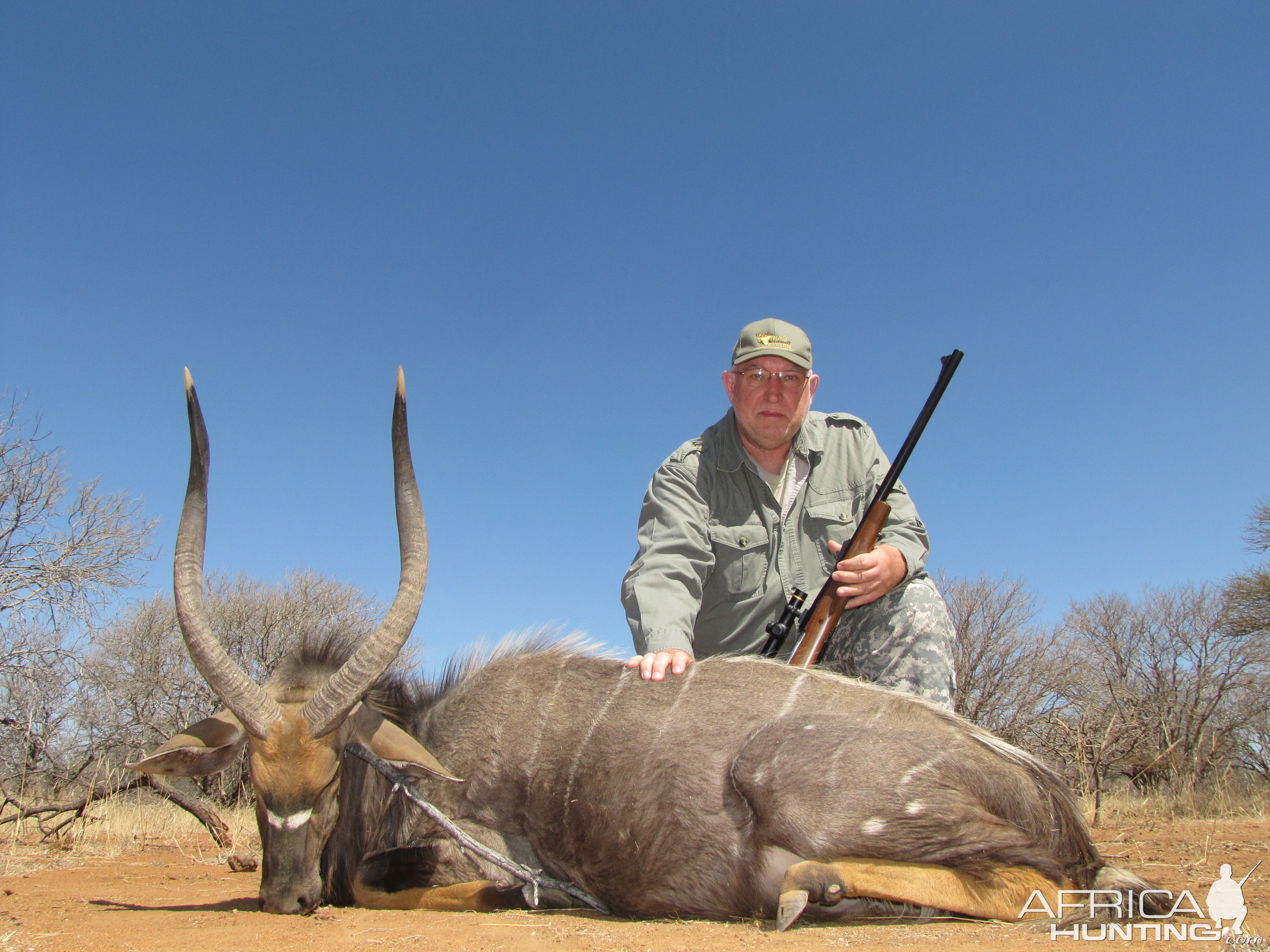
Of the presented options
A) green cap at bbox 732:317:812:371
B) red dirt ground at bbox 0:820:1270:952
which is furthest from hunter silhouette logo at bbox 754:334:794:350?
red dirt ground at bbox 0:820:1270:952

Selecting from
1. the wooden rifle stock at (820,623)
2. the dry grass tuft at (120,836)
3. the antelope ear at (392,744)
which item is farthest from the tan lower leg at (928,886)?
the dry grass tuft at (120,836)

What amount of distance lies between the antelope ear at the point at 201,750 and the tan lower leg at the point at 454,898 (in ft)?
2.21

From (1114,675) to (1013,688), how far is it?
411 centimetres

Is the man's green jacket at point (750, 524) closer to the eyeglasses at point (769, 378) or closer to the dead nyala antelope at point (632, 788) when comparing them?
the eyeglasses at point (769, 378)

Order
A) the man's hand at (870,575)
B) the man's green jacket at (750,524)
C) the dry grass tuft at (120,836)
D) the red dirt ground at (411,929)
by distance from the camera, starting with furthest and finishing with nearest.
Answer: the dry grass tuft at (120,836)
the man's green jacket at (750,524)
the man's hand at (870,575)
the red dirt ground at (411,929)

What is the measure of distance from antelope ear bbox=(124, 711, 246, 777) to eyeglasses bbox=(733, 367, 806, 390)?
259 centimetres

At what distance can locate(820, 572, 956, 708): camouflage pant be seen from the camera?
13.1ft

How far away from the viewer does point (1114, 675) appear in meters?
13.0

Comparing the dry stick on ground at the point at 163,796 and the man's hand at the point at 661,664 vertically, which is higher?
the man's hand at the point at 661,664

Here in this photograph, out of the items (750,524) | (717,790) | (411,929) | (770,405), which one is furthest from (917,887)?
(770,405)

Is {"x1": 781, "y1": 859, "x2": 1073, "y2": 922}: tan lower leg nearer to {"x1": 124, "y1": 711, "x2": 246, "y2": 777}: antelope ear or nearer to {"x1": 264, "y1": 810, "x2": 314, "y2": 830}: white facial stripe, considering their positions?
{"x1": 264, "y1": 810, "x2": 314, "y2": 830}: white facial stripe

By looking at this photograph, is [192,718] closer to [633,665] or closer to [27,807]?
[27,807]

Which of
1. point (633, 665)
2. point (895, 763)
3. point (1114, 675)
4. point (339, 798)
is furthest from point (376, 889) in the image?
point (1114, 675)

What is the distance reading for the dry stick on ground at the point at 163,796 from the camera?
533 cm
